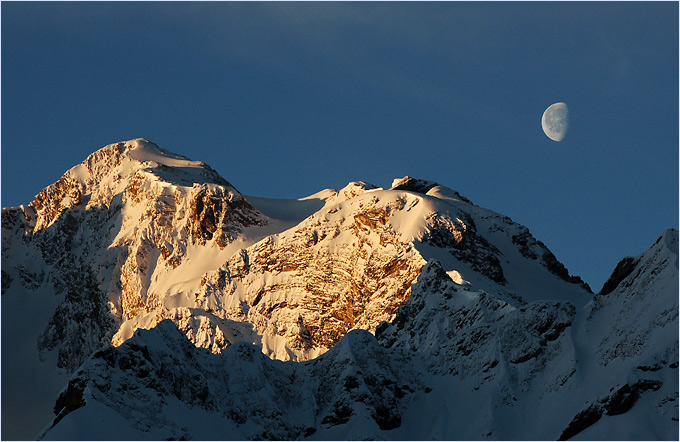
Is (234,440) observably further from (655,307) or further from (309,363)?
(655,307)

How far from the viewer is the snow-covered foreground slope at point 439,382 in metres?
159

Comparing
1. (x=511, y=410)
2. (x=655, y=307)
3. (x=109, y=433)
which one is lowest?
(x=109, y=433)

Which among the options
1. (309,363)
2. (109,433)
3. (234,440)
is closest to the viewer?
(109,433)

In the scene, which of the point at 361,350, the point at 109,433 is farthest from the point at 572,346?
the point at 109,433

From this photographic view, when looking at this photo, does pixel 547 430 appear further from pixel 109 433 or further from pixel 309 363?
pixel 109 433

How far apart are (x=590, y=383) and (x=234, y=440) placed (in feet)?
154

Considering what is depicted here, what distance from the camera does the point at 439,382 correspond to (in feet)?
612

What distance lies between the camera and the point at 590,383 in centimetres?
17025

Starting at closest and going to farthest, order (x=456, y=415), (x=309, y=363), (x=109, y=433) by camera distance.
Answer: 1. (x=109, y=433)
2. (x=456, y=415)
3. (x=309, y=363)

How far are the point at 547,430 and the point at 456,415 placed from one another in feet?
48.2

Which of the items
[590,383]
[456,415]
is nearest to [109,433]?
[456,415]

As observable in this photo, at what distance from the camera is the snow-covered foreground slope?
523ft

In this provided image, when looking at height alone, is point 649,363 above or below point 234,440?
above

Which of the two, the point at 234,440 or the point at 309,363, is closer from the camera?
the point at 234,440
